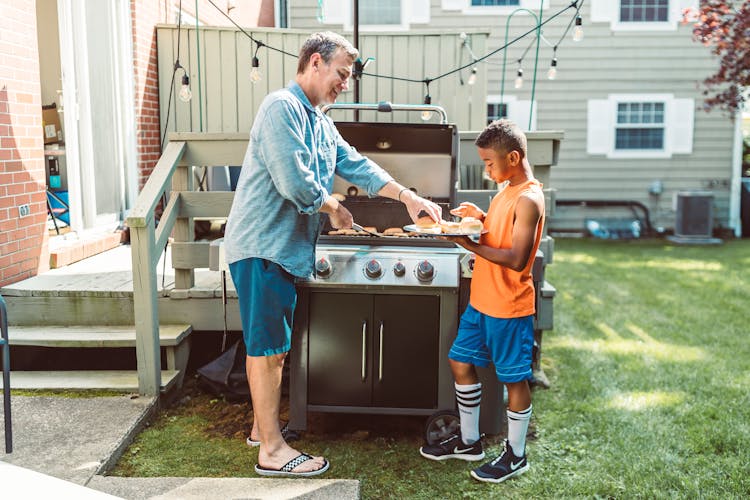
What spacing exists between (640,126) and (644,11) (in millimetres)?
1880

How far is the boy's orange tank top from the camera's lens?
2771 mm

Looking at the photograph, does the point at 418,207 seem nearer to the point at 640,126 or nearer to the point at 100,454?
the point at 100,454

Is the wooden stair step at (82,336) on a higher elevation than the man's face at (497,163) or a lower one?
lower

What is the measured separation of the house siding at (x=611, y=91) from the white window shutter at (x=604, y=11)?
7cm

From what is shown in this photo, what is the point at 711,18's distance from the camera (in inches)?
371

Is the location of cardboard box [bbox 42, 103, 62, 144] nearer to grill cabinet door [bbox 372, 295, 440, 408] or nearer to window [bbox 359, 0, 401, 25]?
grill cabinet door [bbox 372, 295, 440, 408]

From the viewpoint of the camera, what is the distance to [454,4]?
11312mm

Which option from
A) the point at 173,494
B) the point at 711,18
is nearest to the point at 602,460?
the point at 173,494

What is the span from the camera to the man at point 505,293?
270 cm

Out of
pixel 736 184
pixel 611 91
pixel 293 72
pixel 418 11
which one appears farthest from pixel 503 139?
pixel 736 184

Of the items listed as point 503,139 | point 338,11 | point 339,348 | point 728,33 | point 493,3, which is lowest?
→ point 339,348

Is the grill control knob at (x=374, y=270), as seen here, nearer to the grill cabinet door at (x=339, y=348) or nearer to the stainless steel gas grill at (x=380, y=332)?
the stainless steel gas grill at (x=380, y=332)

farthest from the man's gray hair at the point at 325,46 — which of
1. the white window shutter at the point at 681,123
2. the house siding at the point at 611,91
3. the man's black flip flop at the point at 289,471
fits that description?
the white window shutter at the point at 681,123

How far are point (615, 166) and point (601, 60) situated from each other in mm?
1774
